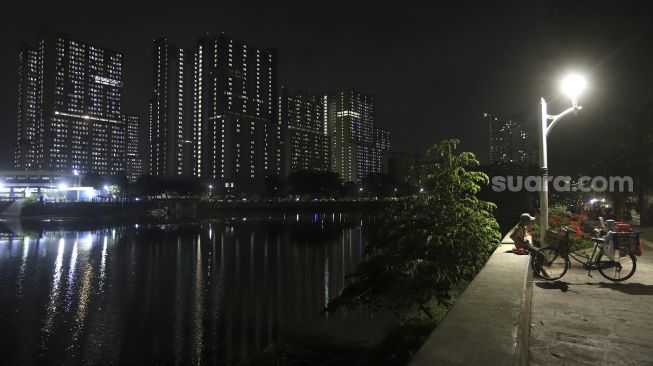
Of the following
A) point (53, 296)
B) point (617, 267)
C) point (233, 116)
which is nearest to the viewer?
point (617, 267)

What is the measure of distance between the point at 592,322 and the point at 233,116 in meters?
147

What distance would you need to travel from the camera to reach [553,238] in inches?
374

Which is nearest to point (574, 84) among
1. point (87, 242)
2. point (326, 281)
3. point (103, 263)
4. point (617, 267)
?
point (617, 267)

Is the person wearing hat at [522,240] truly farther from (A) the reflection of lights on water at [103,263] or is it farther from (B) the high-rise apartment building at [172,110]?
(B) the high-rise apartment building at [172,110]

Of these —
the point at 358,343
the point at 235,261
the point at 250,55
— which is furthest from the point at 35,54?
the point at 358,343

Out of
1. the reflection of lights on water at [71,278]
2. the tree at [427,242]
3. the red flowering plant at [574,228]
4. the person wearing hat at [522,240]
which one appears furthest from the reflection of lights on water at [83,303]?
the red flowering plant at [574,228]

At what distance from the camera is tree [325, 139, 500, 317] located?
8.05 m

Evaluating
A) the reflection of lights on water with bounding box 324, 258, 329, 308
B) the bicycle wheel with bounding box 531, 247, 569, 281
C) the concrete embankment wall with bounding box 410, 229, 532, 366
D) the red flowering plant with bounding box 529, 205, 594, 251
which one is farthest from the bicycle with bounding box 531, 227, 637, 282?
the reflection of lights on water with bounding box 324, 258, 329, 308

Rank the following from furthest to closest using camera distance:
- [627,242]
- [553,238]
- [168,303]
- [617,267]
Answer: [168,303] < [553,238] < [617,267] < [627,242]

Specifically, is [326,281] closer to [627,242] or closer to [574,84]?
[574,84]

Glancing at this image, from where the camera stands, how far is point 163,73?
168m

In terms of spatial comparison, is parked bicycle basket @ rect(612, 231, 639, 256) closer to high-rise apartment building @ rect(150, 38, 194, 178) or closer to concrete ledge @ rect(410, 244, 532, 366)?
concrete ledge @ rect(410, 244, 532, 366)

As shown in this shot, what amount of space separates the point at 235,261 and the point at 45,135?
419 ft

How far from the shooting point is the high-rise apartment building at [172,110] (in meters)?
165
